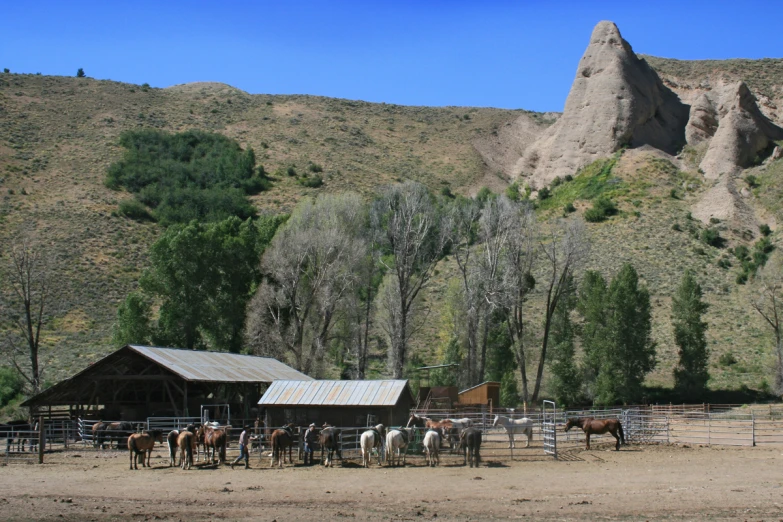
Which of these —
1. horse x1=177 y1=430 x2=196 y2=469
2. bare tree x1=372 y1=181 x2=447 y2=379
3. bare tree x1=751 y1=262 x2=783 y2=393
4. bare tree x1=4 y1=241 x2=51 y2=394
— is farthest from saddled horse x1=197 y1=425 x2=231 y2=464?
bare tree x1=751 y1=262 x2=783 y2=393

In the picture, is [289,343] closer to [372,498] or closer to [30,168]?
[372,498]

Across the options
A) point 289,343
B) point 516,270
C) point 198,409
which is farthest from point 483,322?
point 198,409

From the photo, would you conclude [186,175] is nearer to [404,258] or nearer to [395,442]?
[404,258]

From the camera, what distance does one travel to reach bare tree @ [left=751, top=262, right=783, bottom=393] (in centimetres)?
4361

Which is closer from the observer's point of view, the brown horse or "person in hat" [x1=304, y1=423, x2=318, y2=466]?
the brown horse

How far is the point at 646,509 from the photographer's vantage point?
14.2 metres

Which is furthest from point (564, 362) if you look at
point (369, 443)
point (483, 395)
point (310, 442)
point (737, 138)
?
point (737, 138)

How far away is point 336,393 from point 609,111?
192ft

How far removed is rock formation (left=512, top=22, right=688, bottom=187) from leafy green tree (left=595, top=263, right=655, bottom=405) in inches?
1323

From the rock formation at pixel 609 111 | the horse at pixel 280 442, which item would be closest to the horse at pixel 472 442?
the horse at pixel 280 442

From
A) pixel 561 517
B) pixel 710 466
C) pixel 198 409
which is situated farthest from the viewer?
pixel 198 409

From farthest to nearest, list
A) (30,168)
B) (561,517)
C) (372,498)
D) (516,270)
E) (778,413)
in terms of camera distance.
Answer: (30,168)
(516,270)
(778,413)
(372,498)
(561,517)

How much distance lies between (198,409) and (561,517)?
839 inches

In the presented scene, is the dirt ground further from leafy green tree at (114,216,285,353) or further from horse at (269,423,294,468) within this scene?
leafy green tree at (114,216,285,353)
